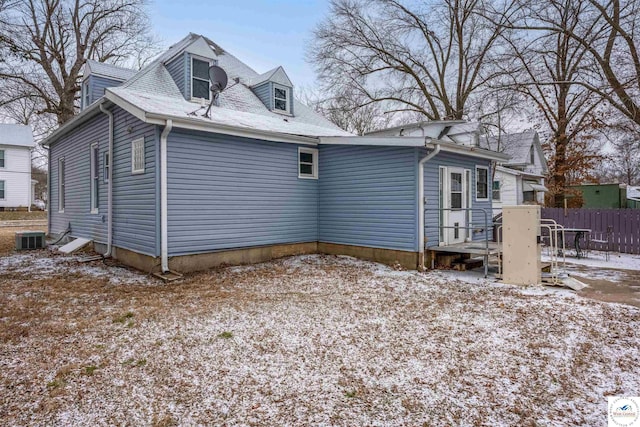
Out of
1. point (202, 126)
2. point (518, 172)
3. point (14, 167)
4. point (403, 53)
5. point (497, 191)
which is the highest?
point (403, 53)

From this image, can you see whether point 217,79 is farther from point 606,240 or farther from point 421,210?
point 606,240

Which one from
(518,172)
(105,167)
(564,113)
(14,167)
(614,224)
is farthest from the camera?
(14,167)

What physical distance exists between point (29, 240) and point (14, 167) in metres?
18.0

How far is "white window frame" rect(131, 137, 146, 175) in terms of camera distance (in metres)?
7.99

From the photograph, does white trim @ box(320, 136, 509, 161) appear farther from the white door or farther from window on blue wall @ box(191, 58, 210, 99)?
window on blue wall @ box(191, 58, 210, 99)

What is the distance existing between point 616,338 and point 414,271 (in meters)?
4.21

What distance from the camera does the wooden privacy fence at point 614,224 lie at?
11.6 m

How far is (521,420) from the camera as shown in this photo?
111 inches

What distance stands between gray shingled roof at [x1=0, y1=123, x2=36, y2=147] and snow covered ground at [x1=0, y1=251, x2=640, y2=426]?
23.8m

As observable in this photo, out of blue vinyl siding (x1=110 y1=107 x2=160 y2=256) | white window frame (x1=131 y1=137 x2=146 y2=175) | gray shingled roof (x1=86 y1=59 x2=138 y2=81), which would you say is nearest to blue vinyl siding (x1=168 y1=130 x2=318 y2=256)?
blue vinyl siding (x1=110 y1=107 x2=160 y2=256)

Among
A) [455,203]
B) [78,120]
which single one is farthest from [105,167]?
[455,203]

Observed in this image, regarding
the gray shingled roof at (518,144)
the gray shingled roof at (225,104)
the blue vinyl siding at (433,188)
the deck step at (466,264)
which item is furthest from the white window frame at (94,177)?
the gray shingled roof at (518,144)

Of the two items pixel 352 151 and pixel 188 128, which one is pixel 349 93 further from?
pixel 188 128

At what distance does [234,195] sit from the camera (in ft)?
28.8
